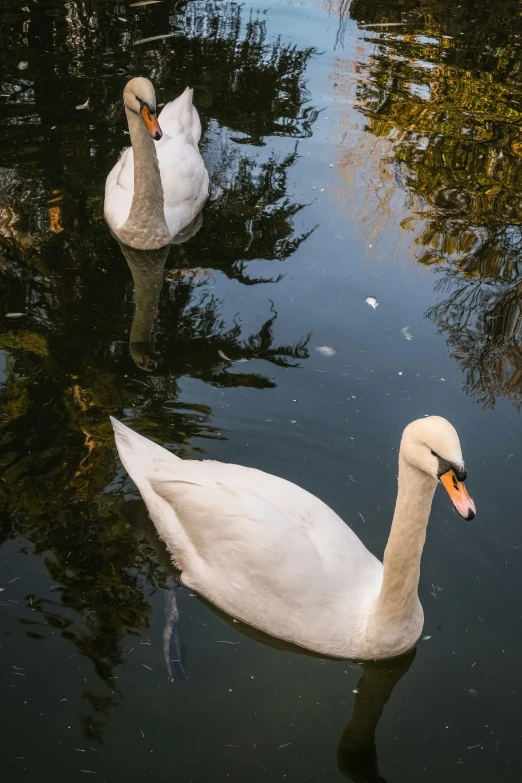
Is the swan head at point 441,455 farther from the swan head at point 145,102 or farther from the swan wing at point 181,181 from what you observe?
the swan wing at point 181,181

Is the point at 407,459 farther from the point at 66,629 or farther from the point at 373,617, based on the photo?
the point at 66,629

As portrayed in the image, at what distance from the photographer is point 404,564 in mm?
4594

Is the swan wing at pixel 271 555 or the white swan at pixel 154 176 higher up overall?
the white swan at pixel 154 176

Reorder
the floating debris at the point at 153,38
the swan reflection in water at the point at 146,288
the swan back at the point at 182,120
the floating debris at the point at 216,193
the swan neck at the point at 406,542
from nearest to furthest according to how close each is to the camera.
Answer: the swan neck at the point at 406,542, the swan reflection in water at the point at 146,288, the floating debris at the point at 216,193, the swan back at the point at 182,120, the floating debris at the point at 153,38

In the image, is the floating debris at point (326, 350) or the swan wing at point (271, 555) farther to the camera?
the floating debris at point (326, 350)

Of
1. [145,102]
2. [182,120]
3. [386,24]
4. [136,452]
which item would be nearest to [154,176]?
[145,102]

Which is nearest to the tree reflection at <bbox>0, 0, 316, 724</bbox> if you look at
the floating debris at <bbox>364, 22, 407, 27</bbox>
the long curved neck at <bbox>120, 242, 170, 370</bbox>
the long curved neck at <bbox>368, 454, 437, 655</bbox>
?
the long curved neck at <bbox>120, 242, 170, 370</bbox>

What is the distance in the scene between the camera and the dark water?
4.63 metres

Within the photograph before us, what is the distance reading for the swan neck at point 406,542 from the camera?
4.44m

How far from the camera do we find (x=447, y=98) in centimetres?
1209

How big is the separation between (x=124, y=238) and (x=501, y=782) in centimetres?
592

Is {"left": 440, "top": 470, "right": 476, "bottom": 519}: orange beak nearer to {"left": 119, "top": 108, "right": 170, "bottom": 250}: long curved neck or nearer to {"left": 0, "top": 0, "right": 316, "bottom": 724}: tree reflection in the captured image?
{"left": 0, "top": 0, "right": 316, "bottom": 724}: tree reflection

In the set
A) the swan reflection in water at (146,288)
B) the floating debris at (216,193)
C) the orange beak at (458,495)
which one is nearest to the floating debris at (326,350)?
the swan reflection in water at (146,288)

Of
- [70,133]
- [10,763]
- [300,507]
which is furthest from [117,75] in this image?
[10,763]
